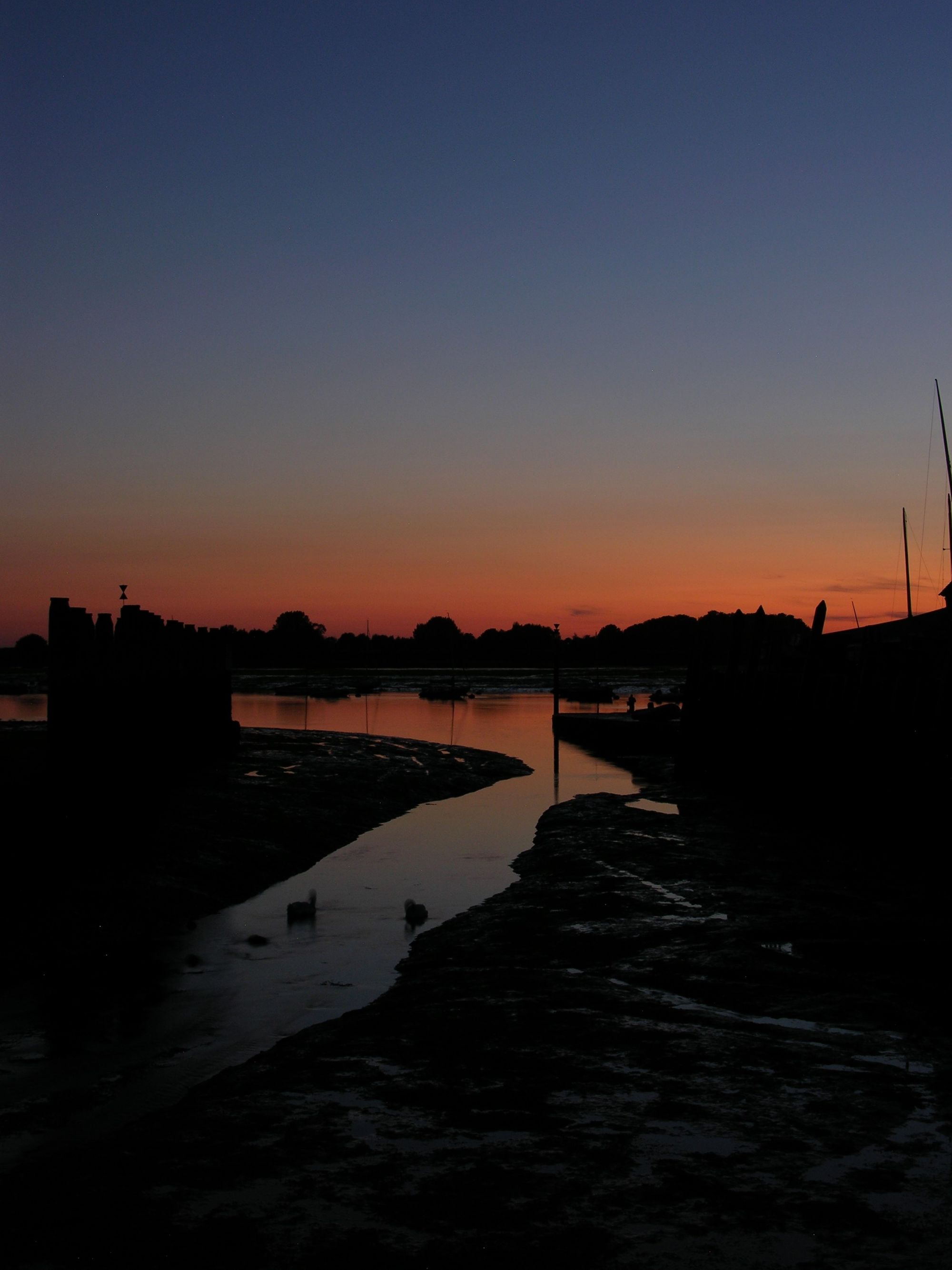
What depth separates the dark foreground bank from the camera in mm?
4859

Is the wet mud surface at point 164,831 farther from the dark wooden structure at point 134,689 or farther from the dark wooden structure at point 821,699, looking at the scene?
the dark wooden structure at point 821,699

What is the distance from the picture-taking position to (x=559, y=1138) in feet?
19.7

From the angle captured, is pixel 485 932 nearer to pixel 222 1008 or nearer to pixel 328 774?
pixel 222 1008

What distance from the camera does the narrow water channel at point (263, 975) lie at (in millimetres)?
6945

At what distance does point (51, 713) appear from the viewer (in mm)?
16625

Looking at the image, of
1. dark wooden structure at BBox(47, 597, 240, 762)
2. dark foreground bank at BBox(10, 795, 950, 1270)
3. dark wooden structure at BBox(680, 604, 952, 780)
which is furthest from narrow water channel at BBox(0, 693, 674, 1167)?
dark wooden structure at BBox(47, 597, 240, 762)

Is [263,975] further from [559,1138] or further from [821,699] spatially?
[821,699]

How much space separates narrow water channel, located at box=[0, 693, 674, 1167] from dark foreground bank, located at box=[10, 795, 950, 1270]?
46 cm

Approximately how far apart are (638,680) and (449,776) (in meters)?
106

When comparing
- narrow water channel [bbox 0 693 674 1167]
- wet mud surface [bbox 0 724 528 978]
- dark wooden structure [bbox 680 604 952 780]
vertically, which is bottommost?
narrow water channel [bbox 0 693 674 1167]

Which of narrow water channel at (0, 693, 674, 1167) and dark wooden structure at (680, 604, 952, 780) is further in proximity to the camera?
dark wooden structure at (680, 604, 952, 780)

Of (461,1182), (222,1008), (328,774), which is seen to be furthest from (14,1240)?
(328,774)

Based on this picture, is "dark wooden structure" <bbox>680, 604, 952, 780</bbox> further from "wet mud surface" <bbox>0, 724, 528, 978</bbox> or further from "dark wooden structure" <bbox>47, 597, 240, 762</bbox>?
"dark wooden structure" <bbox>47, 597, 240, 762</bbox>

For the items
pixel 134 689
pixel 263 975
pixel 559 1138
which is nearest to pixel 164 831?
pixel 134 689
